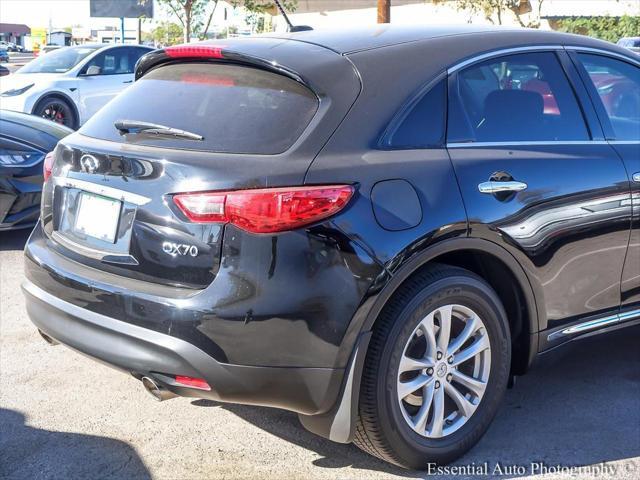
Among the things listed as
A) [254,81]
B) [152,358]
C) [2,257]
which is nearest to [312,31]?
[254,81]

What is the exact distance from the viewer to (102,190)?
3.25 meters

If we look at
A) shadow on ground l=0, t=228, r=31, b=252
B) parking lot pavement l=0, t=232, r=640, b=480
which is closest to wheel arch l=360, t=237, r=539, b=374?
parking lot pavement l=0, t=232, r=640, b=480

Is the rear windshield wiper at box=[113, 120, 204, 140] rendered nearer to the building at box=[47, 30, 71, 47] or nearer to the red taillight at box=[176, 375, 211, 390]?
the red taillight at box=[176, 375, 211, 390]

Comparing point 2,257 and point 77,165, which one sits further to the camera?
point 2,257

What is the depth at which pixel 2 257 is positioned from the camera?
6570 millimetres

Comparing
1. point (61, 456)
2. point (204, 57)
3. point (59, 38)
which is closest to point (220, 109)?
point (204, 57)

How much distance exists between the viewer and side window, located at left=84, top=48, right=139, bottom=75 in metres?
15.0

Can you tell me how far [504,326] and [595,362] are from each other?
1.39m

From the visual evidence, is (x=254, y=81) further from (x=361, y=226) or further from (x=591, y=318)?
(x=591, y=318)

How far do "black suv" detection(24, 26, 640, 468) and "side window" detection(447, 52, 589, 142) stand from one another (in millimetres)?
10

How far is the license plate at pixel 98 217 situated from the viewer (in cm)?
321

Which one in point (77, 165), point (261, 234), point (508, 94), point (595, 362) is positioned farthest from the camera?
point (595, 362)

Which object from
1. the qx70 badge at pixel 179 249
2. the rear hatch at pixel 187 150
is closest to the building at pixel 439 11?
the rear hatch at pixel 187 150

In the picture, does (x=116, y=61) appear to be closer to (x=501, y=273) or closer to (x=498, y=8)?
(x=501, y=273)
